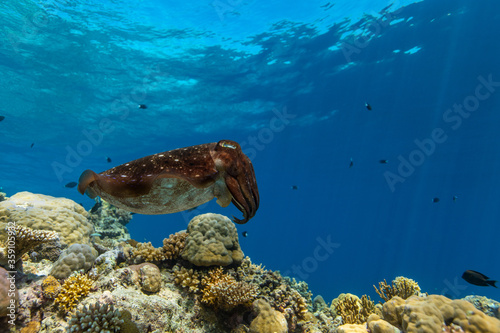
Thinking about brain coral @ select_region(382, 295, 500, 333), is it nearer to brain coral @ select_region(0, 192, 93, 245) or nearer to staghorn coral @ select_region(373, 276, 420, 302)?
staghorn coral @ select_region(373, 276, 420, 302)

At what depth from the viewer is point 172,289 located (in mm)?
5516

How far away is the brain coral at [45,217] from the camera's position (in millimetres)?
6707

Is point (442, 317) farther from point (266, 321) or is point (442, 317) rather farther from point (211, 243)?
point (211, 243)

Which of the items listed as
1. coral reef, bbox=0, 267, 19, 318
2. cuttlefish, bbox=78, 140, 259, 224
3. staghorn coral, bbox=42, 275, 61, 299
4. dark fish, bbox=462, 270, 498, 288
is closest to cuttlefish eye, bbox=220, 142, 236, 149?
cuttlefish, bbox=78, 140, 259, 224

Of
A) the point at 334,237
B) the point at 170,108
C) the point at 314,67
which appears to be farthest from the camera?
the point at 334,237

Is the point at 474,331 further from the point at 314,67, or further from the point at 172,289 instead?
the point at 314,67

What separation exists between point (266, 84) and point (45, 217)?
2283 centimetres

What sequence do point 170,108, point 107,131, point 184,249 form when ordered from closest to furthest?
1. point 184,249
2. point 170,108
3. point 107,131

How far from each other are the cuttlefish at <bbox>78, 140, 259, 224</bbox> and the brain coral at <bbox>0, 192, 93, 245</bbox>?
18.0 feet

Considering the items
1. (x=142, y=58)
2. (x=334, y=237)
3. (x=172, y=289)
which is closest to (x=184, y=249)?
(x=172, y=289)

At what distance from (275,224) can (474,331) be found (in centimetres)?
15478

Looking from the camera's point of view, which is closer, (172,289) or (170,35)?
(172,289)

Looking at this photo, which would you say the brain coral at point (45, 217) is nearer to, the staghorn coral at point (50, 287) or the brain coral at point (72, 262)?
the brain coral at point (72, 262)

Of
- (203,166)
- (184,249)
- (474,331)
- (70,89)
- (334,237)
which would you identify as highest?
(334,237)
